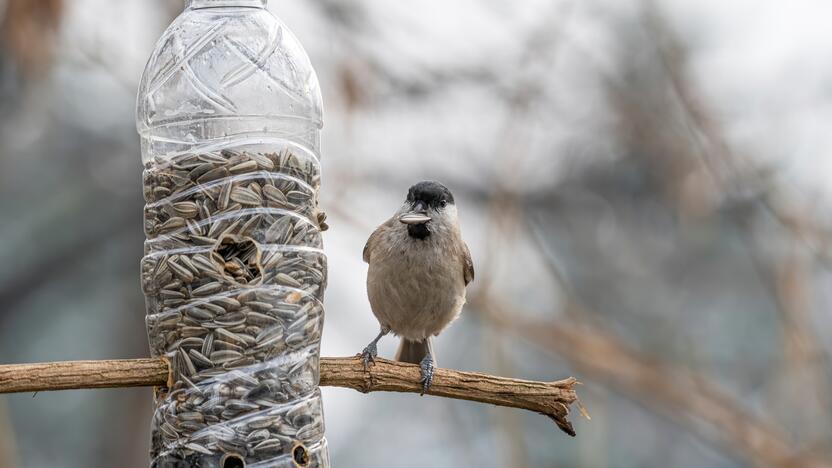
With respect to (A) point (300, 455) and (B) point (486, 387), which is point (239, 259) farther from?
(B) point (486, 387)

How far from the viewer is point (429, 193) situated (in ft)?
15.0

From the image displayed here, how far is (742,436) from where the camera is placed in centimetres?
632

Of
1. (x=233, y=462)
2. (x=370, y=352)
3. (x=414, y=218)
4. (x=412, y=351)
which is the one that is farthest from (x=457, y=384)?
(x=412, y=351)

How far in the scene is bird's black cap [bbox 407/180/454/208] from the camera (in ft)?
14.9

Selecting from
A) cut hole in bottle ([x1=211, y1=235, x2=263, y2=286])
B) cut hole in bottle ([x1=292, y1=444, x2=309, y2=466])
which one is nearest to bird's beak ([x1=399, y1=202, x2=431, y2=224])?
cut hole in bottle ([x1=211, y1=235, x2=263, y2=286])

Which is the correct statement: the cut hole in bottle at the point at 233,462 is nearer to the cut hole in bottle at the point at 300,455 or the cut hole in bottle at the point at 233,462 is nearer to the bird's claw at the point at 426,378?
the cut hole in bottle at the point at 300,455

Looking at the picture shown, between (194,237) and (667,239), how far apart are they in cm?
634

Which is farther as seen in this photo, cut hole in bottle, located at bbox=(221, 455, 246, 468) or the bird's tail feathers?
the bird's tail feathers

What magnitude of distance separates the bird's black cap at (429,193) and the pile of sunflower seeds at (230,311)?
58.7 inches

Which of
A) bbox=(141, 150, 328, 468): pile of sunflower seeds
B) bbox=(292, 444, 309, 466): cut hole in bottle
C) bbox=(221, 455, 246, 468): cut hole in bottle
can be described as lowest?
bbox=(221, 455, 246, 468): cut hole in bottle

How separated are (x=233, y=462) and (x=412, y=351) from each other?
2.24 metres

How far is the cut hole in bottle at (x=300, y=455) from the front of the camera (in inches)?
116

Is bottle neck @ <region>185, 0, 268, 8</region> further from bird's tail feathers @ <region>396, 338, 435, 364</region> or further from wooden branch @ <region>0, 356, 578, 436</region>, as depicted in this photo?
bird's tail feathers @ <region>396, 338, 435, 364</region>

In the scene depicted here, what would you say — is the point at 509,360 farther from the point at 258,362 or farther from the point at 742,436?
the point at 258,362
